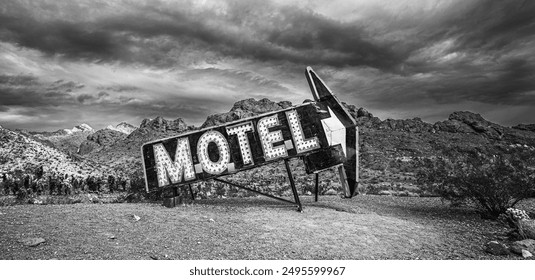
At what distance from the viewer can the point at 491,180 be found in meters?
9.80

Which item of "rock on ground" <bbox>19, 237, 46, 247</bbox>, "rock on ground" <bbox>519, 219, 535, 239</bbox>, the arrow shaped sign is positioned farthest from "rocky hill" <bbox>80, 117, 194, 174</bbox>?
"rock on ground" <bbox>519, 219, 535, 239</bbox>

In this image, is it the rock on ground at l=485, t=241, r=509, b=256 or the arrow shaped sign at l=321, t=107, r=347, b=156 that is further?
the arrow shaped sign at l=321, t=107, r=347, b=156

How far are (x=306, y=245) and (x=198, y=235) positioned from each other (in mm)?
2309

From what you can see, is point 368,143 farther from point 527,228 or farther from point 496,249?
point 496,249

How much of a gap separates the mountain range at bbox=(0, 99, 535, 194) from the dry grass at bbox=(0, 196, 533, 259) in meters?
3.39

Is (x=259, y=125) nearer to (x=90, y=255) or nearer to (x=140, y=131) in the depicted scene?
(x=90, y=255)

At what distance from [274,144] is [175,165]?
10.6 ft

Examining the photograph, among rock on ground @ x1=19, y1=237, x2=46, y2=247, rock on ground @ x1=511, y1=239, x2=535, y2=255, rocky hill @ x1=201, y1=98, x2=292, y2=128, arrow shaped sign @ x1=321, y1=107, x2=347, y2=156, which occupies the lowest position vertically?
rock on ground @ x1=511, y1=239, x2=535, y2=255

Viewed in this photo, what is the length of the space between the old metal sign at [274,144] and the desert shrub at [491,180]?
3.23m

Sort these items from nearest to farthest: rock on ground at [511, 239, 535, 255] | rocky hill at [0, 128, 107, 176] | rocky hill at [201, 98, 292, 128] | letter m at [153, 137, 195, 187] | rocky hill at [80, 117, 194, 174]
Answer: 1. rock on ground at [511, 239, 535, 255]
2. letter m at [153, 137, 195, 187]
3. rocky hill at [0, 128, 107, 176]
4. rocky hill at [80, 117, 194, 174]
5. rocky hill at [201, 98, 292, 128]

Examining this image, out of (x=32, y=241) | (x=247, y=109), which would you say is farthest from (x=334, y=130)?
(x=247, y=109)

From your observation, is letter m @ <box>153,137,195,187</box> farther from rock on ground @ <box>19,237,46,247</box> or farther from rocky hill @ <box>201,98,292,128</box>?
rocky hill @ <box>201,98,292,128</box>

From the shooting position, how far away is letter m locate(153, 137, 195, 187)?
10180mm

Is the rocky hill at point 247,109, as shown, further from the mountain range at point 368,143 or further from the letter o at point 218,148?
the letter o at point 218,148
